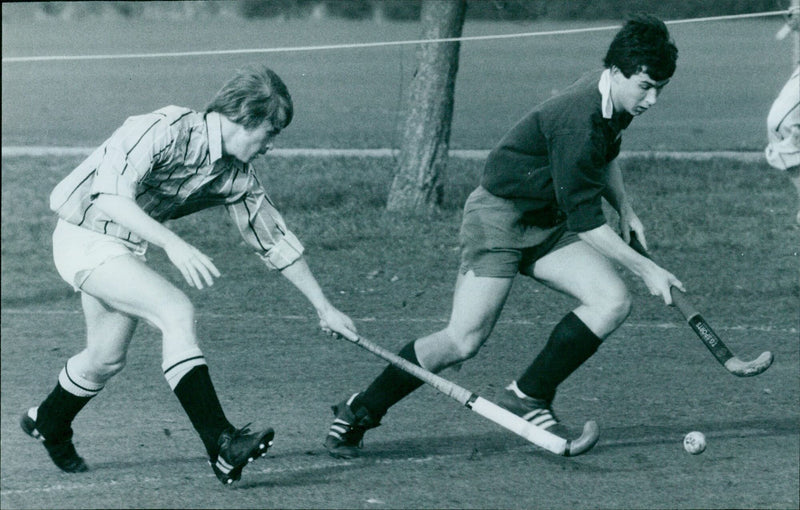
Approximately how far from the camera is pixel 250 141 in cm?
456

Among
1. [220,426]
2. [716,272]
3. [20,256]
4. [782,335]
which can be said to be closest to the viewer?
[220,426]

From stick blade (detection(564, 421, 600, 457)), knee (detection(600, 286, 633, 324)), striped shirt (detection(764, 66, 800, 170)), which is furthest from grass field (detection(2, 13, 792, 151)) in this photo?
stick blade (detection(564, 421, 600, 457))

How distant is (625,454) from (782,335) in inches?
93.2

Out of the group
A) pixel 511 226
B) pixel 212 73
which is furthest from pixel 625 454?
pixel 212 73

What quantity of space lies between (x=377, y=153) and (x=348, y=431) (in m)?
6.34

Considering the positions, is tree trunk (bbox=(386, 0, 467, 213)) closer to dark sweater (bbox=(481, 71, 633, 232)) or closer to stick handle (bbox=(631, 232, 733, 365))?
dark sweater (bbox=(481, 71, 633, 232))

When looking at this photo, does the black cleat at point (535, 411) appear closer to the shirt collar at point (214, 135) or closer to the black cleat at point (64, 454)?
the shirt collar at point (214, 135)

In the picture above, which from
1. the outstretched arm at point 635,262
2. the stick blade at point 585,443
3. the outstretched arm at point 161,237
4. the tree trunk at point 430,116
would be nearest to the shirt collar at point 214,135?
the outstretched arm at point 161,237

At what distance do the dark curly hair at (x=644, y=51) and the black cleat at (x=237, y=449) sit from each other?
1.75 meters

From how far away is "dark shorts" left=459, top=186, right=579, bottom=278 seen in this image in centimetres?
496

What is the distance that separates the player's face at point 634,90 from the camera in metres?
4.54

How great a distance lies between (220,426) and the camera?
4473 millimetres

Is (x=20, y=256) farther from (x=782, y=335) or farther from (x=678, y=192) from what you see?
(x=782, y=335)

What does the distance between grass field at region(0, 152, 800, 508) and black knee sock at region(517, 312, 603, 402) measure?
0.30 m
